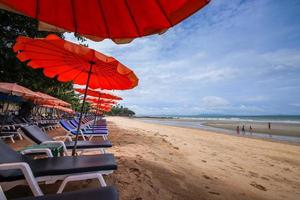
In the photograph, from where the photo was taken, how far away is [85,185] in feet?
11.3

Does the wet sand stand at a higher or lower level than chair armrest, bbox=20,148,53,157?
higher

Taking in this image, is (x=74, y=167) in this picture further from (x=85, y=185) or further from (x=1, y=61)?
(x=1, y=61)

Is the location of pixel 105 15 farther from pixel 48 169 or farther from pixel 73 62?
pixel 73 62

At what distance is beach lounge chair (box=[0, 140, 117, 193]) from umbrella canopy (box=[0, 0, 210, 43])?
157 centimetres

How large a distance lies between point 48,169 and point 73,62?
2.00m

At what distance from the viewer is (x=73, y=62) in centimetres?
A: 399

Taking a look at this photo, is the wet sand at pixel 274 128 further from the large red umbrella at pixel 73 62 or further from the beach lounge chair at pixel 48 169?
the beach lounge chair at pixel 48 169

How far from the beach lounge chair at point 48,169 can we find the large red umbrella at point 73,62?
1248 millimetres

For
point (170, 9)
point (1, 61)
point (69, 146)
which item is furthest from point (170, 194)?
point (1, 61)

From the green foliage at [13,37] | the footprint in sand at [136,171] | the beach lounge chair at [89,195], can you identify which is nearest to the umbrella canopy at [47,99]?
the green foliage at [13,37]

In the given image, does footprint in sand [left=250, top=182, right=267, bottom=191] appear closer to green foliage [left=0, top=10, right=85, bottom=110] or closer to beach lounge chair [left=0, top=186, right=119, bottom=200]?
beach lounge chair [left=0, top=186, right=119, bottom=200]

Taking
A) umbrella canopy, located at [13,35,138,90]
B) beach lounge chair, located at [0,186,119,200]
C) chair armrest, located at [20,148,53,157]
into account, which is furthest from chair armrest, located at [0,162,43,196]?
umbrella canopy, located at [13,35,138,90]

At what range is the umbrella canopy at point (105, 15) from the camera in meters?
1.62

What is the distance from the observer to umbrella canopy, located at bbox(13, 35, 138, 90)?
297 centimetres
